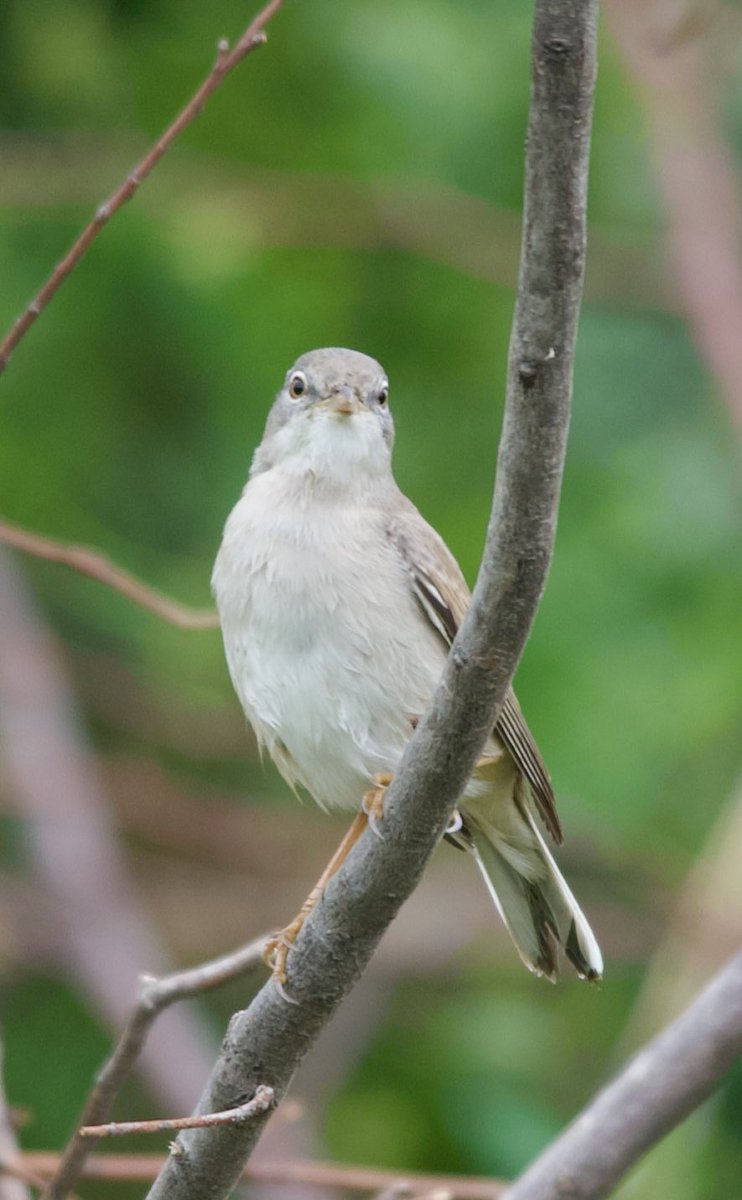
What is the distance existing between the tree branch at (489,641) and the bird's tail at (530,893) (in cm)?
124

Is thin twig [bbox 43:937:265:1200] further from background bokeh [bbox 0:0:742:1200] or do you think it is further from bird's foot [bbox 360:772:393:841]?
background bokeh [bbox 0:0:742:1200]

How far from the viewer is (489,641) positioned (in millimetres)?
2172

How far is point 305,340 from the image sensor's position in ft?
21.6

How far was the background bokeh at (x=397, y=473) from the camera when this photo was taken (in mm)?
5941

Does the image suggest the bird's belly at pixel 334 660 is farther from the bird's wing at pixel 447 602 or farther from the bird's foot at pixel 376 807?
the bird's foot at pixel 376 807

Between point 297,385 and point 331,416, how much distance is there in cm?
26

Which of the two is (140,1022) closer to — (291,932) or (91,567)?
(291,932)

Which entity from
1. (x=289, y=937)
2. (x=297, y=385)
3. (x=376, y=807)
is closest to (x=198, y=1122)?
(x=376, y=807)

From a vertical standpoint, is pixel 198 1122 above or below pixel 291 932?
below

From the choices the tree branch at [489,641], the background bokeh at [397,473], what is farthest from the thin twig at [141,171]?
the background bokeh at [397,473]

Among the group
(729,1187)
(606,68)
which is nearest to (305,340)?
(606,68)

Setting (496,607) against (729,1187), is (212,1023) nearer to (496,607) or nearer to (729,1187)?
(729,1187)

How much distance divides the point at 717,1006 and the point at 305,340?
4.01 metres

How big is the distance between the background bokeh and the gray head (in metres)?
1.61
